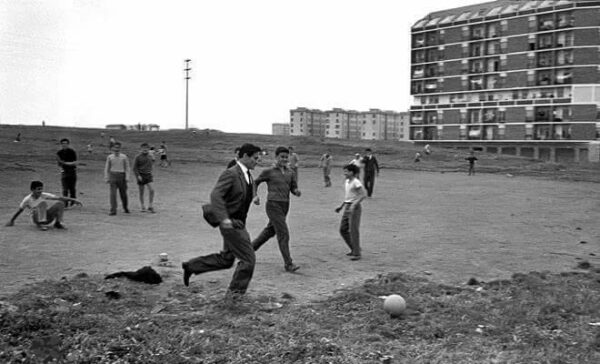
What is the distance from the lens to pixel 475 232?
553 inches

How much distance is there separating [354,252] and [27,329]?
18.7 feet

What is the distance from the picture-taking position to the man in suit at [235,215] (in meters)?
6.86

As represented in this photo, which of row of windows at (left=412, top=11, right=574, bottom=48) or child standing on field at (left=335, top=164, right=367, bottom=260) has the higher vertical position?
row of windows at (left=412, top=11, right=574, bottom=48)

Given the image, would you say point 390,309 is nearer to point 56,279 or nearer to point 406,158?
point 56,279

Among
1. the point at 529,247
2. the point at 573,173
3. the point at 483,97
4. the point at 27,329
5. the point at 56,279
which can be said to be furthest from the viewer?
the point at 483,97

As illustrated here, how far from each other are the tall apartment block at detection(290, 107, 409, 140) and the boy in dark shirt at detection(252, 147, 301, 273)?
424 ft

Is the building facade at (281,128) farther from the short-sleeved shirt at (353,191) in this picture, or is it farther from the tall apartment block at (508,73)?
the short-sleeved shirt at (353,191)

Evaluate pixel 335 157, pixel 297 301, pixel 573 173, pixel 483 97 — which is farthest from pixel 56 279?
pixel 483 97

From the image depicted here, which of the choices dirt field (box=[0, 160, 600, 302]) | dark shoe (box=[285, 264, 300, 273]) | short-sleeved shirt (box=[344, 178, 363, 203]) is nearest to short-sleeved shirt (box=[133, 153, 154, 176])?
dirt field (box=[0, 160, 600, 302])

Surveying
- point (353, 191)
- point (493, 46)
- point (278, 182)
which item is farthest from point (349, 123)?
point (278, 182)

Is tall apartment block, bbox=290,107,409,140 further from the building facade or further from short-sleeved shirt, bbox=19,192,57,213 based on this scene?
short-sleeved shirt, bbox=19,192,57,213

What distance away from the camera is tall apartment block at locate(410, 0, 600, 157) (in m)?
67.4

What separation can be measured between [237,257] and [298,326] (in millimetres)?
1255

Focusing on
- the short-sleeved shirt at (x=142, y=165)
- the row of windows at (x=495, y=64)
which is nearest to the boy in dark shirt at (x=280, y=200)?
the short-sleeved shirt at (x=142, y=165)
